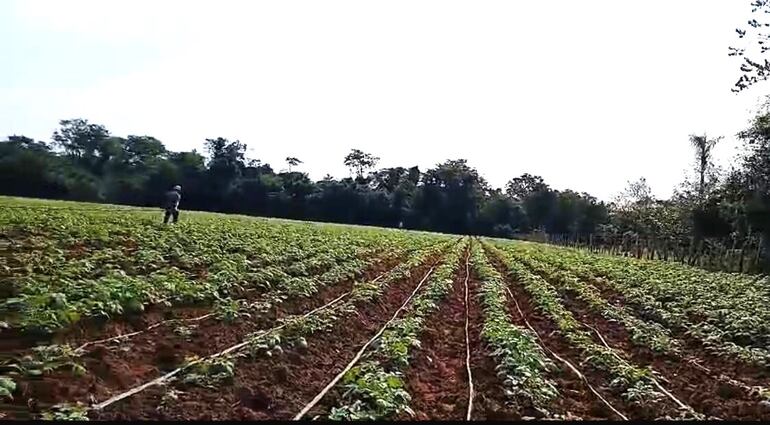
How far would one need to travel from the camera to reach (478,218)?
108m

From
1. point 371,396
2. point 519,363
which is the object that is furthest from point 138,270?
point 371,396

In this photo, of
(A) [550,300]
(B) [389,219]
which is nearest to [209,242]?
(A) [550,300]

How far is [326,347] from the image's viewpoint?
11312 millimetres

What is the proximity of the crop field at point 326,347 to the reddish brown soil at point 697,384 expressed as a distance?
40 millimetres

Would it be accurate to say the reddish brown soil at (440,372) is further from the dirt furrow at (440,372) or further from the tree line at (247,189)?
the tree line at (247,189)

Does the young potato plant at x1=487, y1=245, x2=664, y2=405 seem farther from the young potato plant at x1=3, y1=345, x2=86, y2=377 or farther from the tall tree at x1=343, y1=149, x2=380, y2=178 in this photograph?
the tall tree at x1=343, y1=149, x2=380, y2=178

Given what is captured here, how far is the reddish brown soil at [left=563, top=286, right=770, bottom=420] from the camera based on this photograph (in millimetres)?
8766

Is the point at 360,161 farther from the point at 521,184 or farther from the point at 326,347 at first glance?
the point at 326,347

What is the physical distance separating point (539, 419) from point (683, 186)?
6049 centimetres

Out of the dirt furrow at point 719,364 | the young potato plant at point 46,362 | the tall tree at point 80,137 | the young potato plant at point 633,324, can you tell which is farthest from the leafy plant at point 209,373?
the tall tree at point 80,137

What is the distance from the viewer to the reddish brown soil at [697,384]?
8766mm

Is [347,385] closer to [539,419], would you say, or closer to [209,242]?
[539,419]

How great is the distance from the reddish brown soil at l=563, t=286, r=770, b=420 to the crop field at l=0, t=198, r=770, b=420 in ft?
0.13

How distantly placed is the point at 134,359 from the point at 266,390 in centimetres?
186
